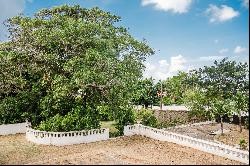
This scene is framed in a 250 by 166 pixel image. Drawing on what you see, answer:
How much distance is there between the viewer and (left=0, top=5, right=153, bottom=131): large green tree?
845 inches

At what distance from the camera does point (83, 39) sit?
21.7 metres

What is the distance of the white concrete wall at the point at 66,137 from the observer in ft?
69.4

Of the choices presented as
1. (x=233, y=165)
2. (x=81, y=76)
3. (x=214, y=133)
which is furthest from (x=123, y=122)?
(x=233, y=165)

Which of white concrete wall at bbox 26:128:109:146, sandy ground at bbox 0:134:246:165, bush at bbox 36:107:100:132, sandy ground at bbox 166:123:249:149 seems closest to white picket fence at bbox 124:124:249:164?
sandy ground at bbox 0:134:246:165

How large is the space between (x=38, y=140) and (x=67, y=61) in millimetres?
5301

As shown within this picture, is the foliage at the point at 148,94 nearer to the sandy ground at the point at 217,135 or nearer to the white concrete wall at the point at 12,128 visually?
the sandy ground at the point at 217,135

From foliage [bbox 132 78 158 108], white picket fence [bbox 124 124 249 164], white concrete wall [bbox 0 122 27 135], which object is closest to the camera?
white picket fence [bbox 124 124 249 164]

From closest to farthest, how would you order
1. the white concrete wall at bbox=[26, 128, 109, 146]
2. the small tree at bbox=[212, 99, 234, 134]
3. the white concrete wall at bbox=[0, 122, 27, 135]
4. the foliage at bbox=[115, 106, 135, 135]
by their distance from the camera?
the white concrete wall at bbox=[26, 128, 109, 146] < the foliage at bbox=[115, 106, 135, 135] < the white concrete wall at bbox=[0, 122, 27, 135] < the small tree at bbox=[212, 99, 234, 134]

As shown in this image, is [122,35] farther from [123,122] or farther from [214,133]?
[214,133]

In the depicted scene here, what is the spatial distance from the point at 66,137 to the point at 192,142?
757cm

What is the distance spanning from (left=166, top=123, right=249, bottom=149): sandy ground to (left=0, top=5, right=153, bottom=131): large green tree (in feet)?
21.5

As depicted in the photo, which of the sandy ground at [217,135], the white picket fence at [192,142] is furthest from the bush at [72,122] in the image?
the sandy ground at [217,135]

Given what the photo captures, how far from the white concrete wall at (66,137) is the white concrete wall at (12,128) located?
11.3ft

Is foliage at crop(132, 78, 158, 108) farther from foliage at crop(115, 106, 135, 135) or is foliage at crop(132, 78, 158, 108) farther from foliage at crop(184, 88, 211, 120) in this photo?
foliage at crop(115, 106, 135, 135)
